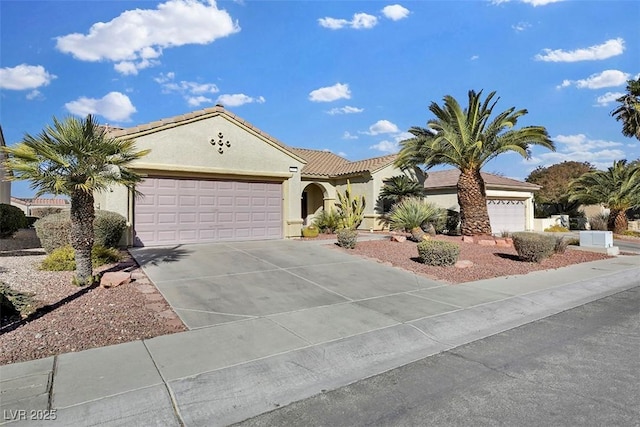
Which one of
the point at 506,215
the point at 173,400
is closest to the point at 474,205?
the point at 506,215

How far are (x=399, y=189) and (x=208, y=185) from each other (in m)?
11.0

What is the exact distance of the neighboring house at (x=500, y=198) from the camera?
26422mm

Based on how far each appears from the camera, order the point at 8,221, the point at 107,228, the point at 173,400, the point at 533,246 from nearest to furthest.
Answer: the point at 173,400
the point at 107,228
the point at 533,246
the point at 8,221

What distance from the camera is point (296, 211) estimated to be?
17250 millimetres

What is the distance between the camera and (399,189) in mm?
21797

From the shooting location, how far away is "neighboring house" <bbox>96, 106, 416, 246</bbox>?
1378 cm

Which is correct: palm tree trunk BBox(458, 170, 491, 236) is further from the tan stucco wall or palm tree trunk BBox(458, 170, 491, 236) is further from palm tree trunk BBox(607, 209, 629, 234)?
palm tree trunk BBox(607, 209, 629, 234)

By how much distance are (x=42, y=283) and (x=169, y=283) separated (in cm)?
232

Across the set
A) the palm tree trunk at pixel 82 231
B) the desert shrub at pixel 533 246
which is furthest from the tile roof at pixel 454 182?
the palm tree trunk at pixel 82 231

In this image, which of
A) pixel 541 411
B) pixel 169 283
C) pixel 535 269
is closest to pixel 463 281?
pixel 535 269

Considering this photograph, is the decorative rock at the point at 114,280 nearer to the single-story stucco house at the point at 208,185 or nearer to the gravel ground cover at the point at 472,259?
the single-story stucco house at the point at 208,185

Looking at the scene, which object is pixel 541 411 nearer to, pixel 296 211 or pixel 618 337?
pixel 618 337

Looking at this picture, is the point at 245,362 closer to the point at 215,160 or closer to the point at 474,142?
the point at 215,160

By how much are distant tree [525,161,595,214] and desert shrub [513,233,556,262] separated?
74.4ft
